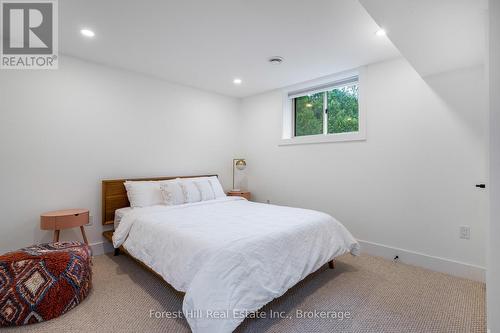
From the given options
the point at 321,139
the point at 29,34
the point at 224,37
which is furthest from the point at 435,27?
the point at 29,34

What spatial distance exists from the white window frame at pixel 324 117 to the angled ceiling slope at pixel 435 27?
901 millimetres

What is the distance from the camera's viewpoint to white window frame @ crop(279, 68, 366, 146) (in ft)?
10.5

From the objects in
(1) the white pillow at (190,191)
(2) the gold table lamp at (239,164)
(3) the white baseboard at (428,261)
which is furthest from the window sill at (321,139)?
(1) the white pillow at (190,191)

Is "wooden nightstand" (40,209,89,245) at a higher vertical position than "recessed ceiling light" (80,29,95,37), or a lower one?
lower

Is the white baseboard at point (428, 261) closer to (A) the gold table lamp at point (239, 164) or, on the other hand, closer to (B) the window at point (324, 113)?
(B) the window at point (324, 113)

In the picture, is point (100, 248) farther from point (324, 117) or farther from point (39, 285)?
point (324, 117)

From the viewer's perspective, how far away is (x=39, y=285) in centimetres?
178

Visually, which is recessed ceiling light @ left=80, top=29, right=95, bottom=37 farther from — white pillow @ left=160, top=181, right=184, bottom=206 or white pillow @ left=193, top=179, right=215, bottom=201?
white pillow @ left=193, top=179, right=215, bottom=201

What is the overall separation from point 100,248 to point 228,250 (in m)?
2.36

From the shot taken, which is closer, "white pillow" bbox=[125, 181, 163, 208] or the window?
"white pillow" bbox=[125, 181, 163, 208]

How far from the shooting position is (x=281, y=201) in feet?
13.5

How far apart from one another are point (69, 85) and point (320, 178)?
3.45 metres

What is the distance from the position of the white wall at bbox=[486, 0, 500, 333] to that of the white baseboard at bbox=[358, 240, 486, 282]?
1.63 metres

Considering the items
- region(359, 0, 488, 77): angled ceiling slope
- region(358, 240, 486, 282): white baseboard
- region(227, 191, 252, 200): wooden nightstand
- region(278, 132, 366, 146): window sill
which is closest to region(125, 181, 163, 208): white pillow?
region(227, 191, 252, 200): wooden nightstand
